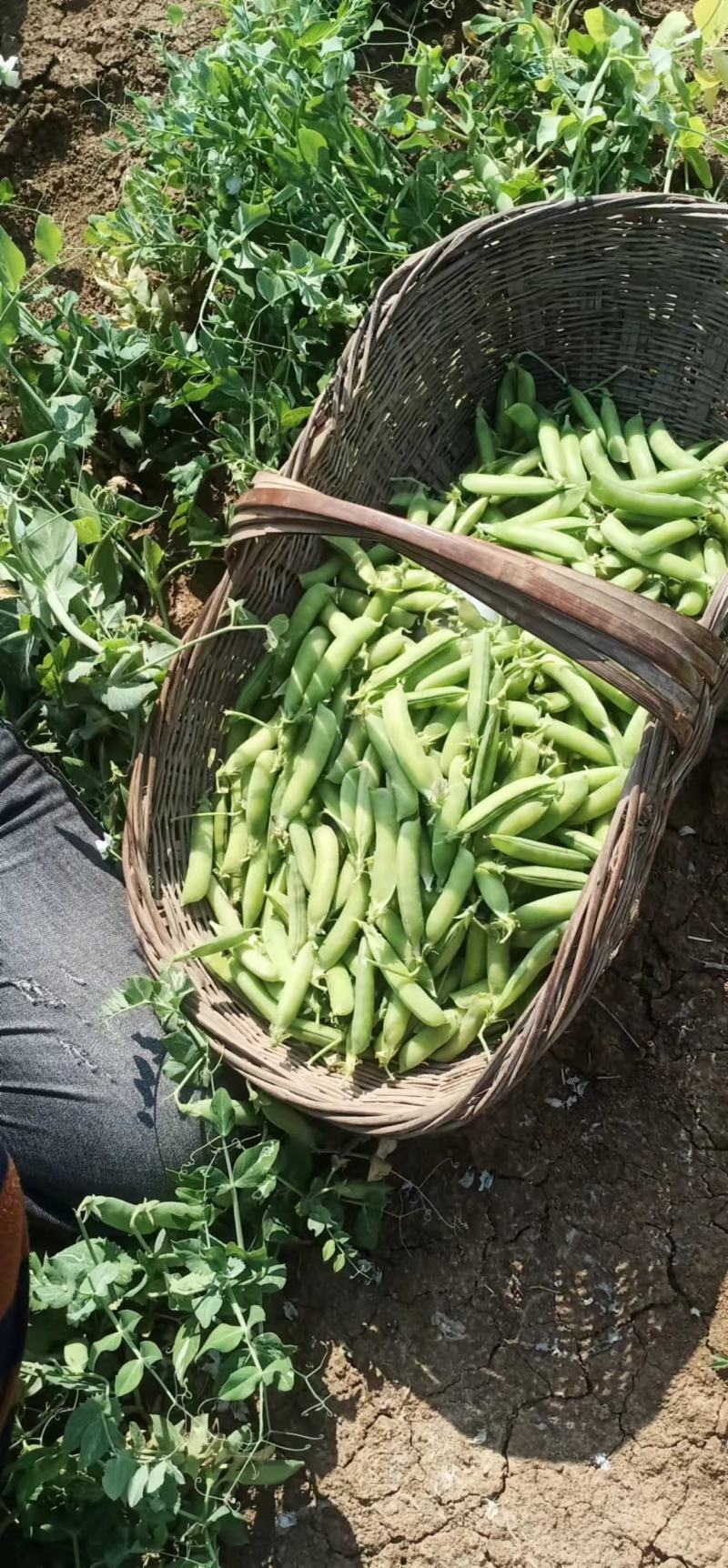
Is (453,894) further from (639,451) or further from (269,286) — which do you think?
(269,286)

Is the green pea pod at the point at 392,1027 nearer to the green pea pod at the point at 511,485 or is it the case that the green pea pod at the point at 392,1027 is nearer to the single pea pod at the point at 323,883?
the single pea pod at the point at 323,883

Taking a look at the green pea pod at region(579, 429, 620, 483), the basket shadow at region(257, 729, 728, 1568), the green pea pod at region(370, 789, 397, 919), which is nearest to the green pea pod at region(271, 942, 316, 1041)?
the green pea pod at region(370, 789, 397, 919)

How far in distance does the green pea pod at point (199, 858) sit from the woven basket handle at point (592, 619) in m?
0.66

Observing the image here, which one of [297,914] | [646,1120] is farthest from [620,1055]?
[297,914]

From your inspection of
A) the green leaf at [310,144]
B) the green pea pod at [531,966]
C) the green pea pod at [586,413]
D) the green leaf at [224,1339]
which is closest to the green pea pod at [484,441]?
the green pea pod at [586,413]

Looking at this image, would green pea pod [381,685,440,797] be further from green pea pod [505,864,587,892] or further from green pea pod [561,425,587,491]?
green pea pod [561,425,587,491]

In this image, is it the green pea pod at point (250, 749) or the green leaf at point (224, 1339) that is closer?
the green leaf at point (224, 1339)

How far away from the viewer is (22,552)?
2252 millimetres

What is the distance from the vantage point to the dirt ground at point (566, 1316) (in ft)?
7.16

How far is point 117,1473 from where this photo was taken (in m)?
1.98

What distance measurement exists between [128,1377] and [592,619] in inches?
56.7

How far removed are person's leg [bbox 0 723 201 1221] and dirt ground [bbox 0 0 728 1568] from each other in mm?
422

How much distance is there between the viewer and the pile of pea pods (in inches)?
81.8

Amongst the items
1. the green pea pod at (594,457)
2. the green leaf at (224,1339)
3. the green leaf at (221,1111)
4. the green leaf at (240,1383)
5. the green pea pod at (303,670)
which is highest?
the green pea pod at (594,457)
